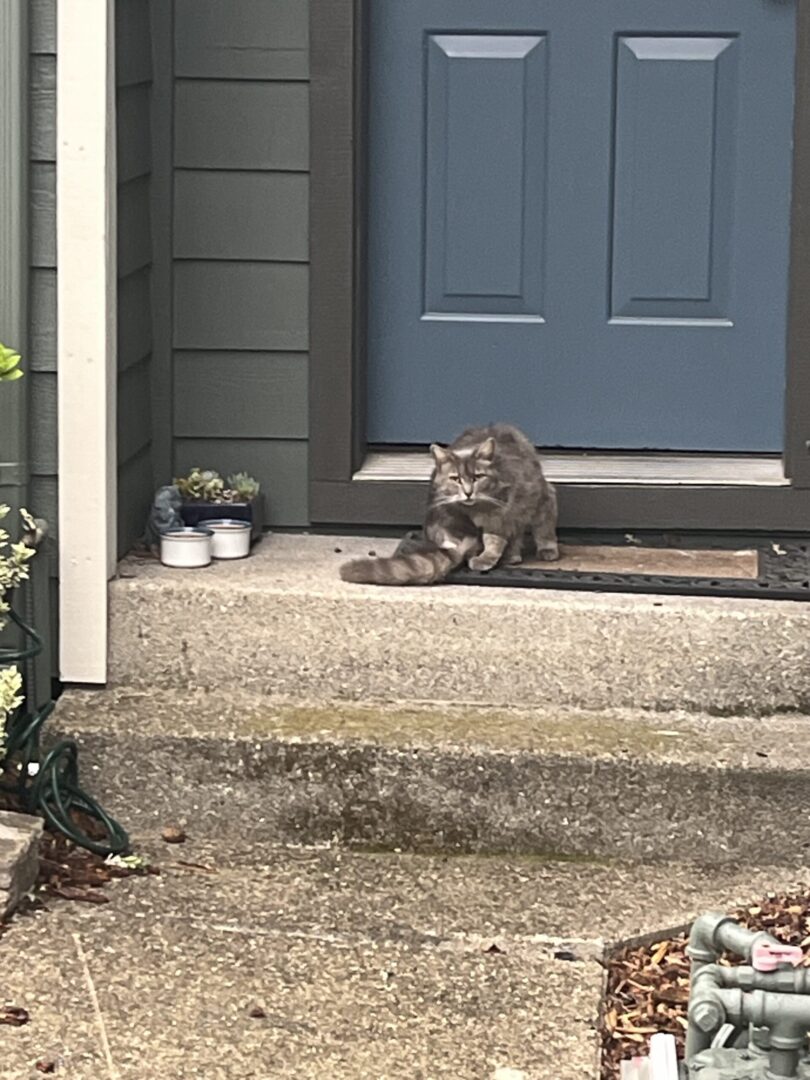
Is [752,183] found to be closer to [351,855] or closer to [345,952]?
[351,855]

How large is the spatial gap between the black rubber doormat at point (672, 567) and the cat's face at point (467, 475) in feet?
0.58

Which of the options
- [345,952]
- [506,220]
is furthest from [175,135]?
[345,952]

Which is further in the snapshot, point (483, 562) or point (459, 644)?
point (483, 562)

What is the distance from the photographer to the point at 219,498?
4965 mm

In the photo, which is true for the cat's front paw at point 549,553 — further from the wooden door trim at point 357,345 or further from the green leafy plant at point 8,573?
the green leafy plant at point 8,573

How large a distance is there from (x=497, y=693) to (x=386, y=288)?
3.60ft

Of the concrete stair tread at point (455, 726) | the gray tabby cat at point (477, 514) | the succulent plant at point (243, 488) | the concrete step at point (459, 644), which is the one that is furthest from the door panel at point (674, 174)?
the concrete stair tread at point (455, 726)

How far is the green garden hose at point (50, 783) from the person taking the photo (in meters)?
4.24

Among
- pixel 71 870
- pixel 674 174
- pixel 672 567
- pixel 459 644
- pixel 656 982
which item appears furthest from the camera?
pixel 674 174

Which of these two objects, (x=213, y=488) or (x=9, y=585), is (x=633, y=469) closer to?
(x=213, y=488)

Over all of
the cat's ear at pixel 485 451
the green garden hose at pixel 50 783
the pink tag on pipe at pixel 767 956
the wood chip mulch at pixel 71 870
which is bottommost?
the wood chip mulch at pixel 71 870

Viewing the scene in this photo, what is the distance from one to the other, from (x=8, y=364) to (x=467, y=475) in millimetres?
1074

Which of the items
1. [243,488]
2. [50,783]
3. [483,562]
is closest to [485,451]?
[483,562]

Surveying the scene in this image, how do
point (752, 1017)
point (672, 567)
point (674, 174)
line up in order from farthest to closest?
point (674, 174) → point (672, 567) → point (752, 1017)
